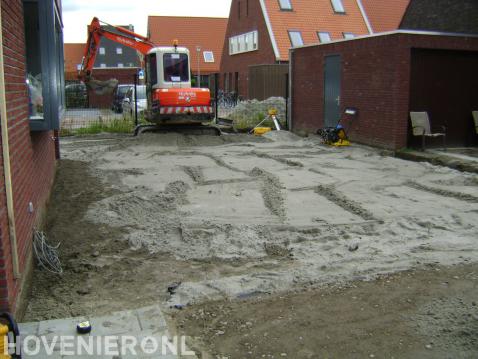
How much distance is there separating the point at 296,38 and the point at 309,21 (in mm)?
2121

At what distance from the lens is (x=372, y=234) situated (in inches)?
269

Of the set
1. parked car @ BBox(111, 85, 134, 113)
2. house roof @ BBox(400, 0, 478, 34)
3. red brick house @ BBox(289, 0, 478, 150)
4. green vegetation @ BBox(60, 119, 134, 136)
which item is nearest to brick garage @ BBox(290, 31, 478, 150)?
red brick house @ BBox(289, 0, 478, 150)

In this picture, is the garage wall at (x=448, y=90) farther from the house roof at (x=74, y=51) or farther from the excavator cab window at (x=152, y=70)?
the house roof at (x=74, y=51)

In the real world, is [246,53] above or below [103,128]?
above

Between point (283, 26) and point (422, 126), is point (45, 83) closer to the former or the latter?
point (422, 126)

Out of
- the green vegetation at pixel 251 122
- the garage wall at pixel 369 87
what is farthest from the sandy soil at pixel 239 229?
the green vegetation at pixel 251 122

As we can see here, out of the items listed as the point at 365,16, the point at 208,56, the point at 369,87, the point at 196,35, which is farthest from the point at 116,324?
the point at 196,35

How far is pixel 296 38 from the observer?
120 feet

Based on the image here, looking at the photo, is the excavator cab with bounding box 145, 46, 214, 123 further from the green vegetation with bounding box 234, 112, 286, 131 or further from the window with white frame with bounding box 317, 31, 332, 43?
the window with white frame with bounding box 317, 31, 332, 43

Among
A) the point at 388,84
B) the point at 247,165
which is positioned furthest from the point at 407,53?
the point at 247,165

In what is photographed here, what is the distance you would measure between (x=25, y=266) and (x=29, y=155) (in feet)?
5.03

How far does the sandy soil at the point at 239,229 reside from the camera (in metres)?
5.16

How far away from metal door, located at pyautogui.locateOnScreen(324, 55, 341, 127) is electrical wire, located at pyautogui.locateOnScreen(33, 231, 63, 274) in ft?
42.5

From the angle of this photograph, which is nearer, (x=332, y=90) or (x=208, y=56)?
(x=332, y=90)
